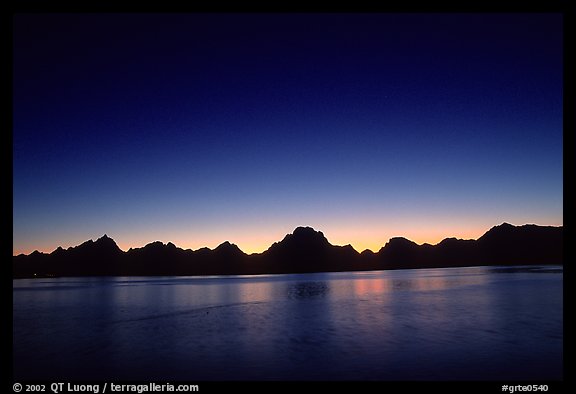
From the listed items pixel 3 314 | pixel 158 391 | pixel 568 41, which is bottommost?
pixel 158 391

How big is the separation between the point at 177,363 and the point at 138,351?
7.95 ft

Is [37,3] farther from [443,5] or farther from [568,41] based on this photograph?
[568,41]

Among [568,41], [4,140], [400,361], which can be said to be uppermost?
[568,41]

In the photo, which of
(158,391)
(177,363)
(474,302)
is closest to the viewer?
(158,391)

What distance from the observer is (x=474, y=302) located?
28.9m

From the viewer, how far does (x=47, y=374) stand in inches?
456

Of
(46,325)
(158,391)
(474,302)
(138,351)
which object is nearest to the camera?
(158,391)

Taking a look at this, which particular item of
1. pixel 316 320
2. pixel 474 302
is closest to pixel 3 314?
pixel 316 320

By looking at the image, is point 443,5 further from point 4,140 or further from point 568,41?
point 4,140

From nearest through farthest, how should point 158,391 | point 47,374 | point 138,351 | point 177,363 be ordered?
point 158,391
point 47,374
point 177,363
point 138,351

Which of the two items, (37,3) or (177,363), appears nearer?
(37,3)

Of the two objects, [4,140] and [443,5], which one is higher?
[443,5]

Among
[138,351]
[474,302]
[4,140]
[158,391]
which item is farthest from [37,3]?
[474,302]

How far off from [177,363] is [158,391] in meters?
7.95
